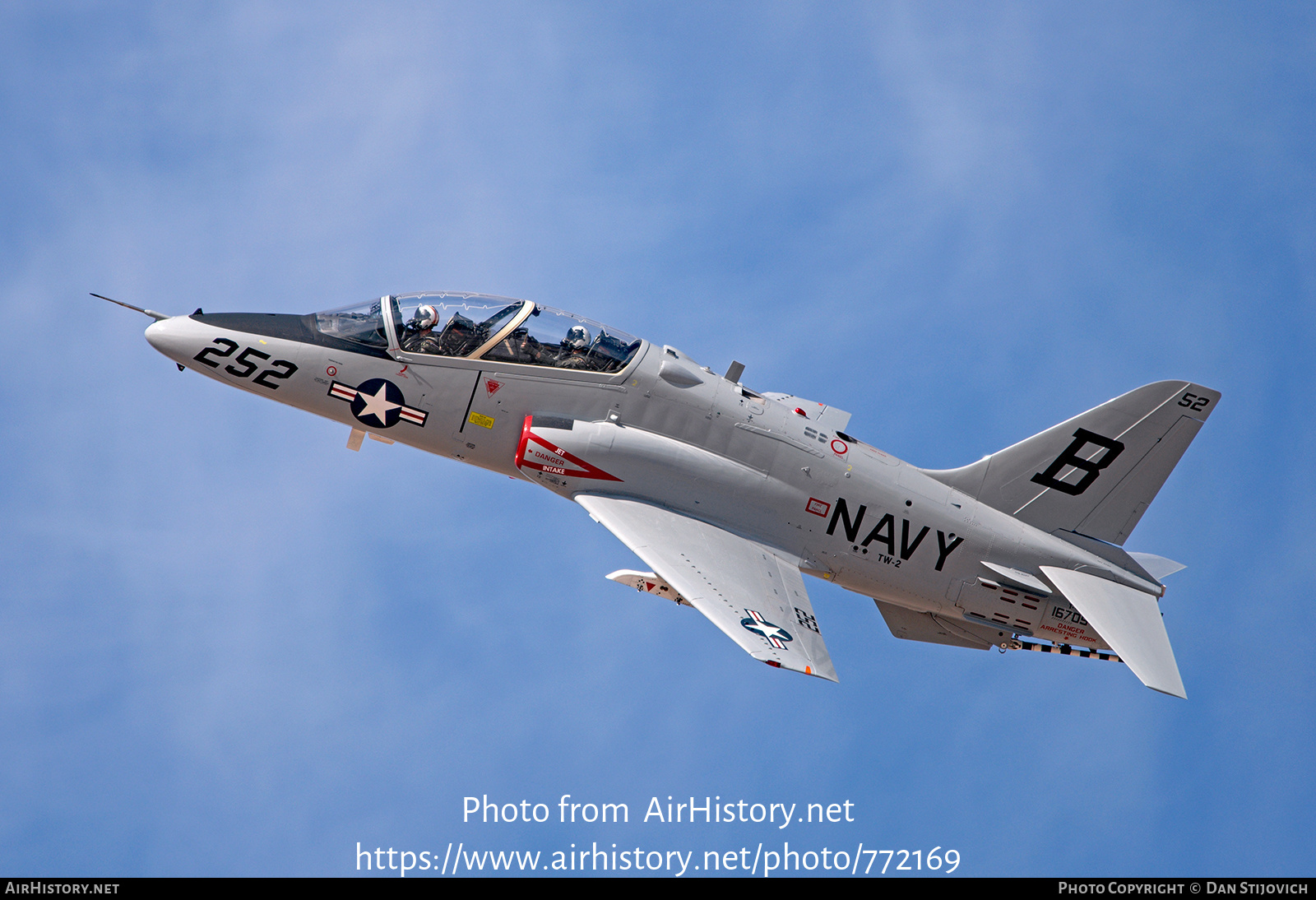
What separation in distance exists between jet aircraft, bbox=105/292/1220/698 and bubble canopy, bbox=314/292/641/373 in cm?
3

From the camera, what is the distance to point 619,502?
1691 centimetres

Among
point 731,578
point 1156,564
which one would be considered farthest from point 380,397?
point 1156,564

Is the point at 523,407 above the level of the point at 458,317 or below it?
below

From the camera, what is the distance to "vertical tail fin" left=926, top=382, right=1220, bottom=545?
18.3m

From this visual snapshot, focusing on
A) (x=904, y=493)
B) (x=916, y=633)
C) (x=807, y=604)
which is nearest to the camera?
(x=807, y=604)

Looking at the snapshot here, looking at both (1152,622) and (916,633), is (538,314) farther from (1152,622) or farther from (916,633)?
(1152,622)

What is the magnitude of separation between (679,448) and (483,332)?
3248mm

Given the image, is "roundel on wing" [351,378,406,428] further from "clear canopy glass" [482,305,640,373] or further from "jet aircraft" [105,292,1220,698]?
"clear canopy glass" [482,305,640,373]

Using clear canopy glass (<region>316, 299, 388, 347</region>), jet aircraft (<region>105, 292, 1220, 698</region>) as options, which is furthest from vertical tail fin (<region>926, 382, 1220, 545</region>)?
clear canopy glass (<region>316, 299, 388, 347</region>)

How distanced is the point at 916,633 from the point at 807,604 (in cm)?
321

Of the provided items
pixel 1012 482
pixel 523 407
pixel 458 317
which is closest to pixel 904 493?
pixel 1012 482

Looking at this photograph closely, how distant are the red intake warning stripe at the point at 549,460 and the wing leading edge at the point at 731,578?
13.9 inches

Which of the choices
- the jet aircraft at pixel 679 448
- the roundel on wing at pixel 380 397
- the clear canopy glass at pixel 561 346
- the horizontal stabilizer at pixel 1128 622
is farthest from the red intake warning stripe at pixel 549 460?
the horizontal stabilizer at pixel 1128 622

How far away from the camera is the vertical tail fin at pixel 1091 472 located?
60.2ft
